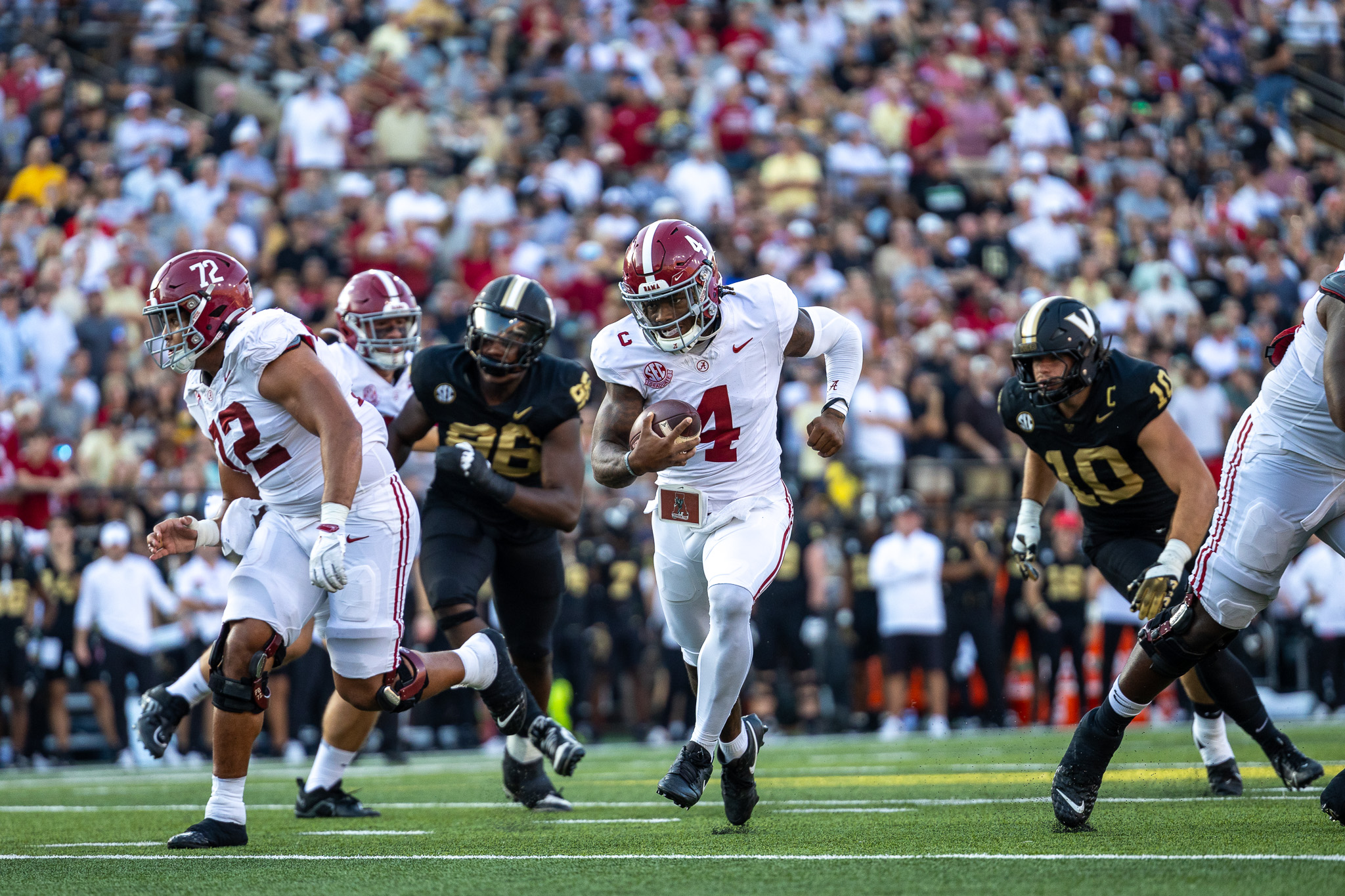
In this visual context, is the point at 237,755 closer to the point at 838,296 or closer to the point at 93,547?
the point at 93,547

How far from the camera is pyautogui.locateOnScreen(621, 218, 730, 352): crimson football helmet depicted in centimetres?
534

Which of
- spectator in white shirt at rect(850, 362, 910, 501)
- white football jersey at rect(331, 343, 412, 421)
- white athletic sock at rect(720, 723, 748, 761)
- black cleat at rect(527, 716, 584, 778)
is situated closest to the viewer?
white athletic sock at rect(720, 723, 748, 761)

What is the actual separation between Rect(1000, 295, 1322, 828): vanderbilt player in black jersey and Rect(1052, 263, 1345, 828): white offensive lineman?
73 cm

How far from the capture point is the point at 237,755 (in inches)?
208

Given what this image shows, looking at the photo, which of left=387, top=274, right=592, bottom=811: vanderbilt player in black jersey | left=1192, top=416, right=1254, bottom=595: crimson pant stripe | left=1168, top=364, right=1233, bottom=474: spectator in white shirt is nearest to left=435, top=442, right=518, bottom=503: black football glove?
left=387, top=274, right=592, bottom=811: vanderbilt player in black jersey

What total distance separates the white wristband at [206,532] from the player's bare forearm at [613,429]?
1.38 metres

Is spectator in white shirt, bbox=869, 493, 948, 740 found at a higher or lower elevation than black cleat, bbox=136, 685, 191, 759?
lower

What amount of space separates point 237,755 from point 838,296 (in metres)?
9.89

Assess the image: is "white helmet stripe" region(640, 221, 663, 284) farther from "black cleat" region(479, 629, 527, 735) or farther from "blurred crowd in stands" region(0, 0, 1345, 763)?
"blurred crowd in stands" region(0, 0, 1345, 763)

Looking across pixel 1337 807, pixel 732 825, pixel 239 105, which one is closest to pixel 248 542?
pixel 732 825

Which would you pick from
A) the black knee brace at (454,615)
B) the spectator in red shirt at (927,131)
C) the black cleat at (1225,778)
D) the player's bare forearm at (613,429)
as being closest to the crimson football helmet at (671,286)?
the player's bare forearm at (613,429)

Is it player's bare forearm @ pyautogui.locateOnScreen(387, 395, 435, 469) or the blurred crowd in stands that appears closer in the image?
player's bare forearm @ pyautogui.locateOnScreen(387, 395, 435, 469)

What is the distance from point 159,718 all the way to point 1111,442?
3.67 m

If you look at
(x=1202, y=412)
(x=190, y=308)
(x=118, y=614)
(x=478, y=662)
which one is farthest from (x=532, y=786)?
(x=1202, y=412)
